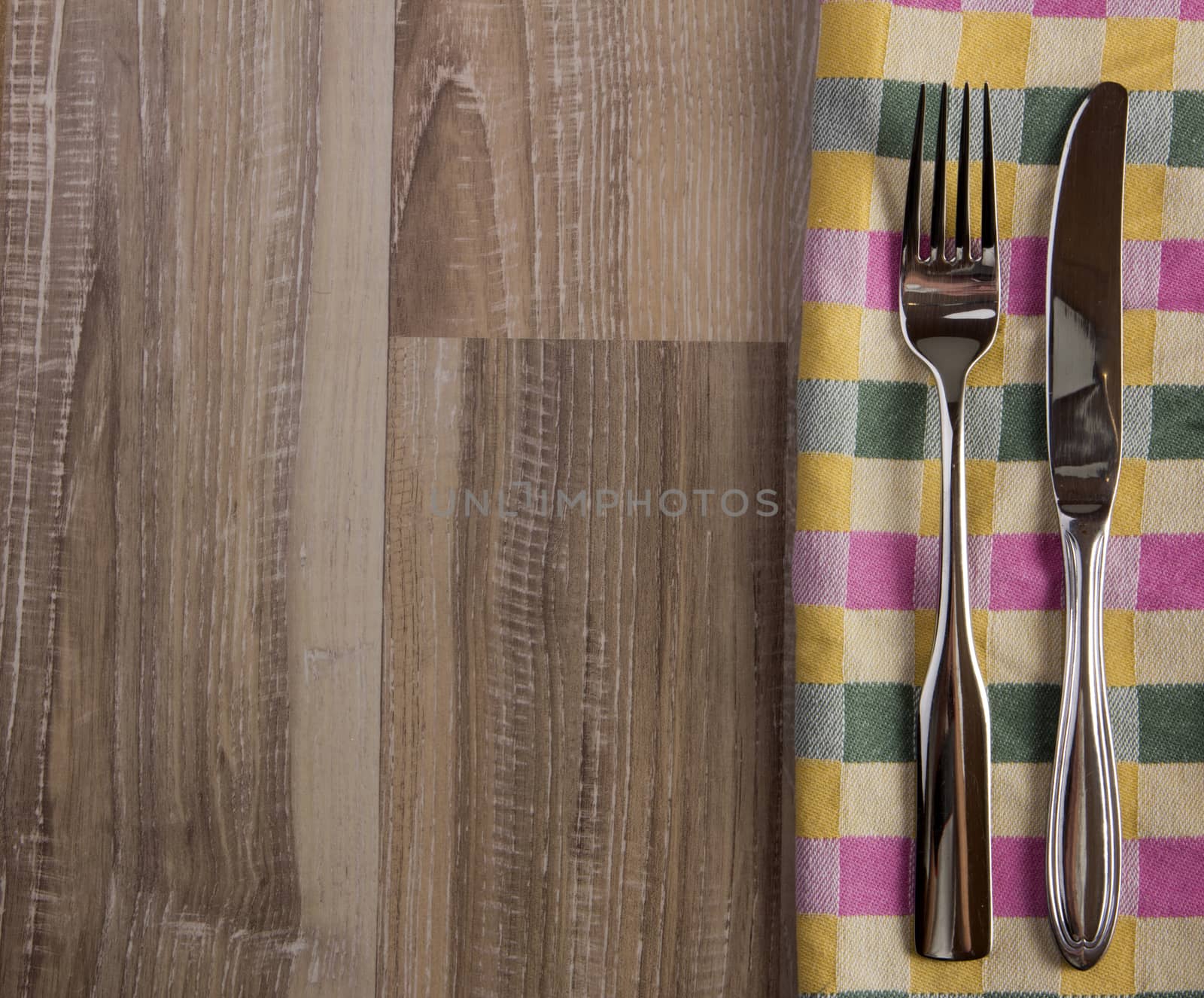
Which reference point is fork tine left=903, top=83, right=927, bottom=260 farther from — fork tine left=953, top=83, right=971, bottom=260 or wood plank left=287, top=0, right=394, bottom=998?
wood plank left=287, top=0, right=394, bottom=998

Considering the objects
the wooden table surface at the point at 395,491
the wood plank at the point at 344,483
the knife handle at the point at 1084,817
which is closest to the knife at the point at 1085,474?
the knife handle at the point at 1084,817

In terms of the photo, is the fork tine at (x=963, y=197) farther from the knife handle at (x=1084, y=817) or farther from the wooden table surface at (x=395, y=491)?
the knife handle at (x=1084, y=817)

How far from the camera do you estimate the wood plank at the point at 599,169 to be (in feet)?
1.59

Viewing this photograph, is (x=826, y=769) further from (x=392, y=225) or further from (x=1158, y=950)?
(x=392, y=225)

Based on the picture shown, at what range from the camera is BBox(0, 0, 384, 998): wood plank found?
481mm

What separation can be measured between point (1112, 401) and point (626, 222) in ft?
0.87

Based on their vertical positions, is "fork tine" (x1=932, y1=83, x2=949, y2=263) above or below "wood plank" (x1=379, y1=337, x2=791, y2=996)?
above

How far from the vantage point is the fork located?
42 cm

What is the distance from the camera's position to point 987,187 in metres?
0.44

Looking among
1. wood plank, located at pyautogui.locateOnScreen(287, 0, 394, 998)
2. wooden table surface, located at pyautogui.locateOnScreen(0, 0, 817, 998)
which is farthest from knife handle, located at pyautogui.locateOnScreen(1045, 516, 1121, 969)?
wood plank, located at pyautogui.locateOnScreen(287, 0, 394, 998)

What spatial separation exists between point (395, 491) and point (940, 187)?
32cm

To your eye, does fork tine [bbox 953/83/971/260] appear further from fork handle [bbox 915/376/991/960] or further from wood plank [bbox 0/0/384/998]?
wood plank [bbox 0/0/384/998]

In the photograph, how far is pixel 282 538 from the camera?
490 mm

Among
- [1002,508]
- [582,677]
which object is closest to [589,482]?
[582,677]
